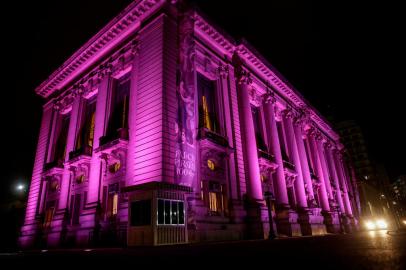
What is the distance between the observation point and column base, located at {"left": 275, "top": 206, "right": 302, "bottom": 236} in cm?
2205

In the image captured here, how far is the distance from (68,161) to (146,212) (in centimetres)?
1340

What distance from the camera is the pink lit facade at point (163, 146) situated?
15.4 meters

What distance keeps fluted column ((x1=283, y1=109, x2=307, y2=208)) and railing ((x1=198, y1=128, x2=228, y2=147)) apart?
12.6 m

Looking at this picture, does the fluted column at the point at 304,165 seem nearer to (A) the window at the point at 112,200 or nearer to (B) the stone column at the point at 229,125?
(B) the stone column at the point at 229,125

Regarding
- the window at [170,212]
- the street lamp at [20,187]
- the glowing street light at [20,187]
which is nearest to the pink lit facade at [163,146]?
the window at [170,212]

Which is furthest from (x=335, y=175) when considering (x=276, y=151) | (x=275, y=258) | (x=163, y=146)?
(x=275, y=258)

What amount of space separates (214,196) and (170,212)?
6627mm

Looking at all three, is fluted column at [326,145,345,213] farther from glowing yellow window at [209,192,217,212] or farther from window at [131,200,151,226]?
window at [131,200,151,226]

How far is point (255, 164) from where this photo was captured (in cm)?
2162

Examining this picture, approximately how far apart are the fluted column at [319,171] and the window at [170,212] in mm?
26227

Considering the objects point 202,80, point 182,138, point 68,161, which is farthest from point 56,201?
point 202,80

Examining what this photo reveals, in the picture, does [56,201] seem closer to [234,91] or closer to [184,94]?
[184,94]

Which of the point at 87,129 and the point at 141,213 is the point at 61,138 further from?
the point at 141,213

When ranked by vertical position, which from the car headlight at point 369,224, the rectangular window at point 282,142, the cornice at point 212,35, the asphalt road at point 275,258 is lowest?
the car headlight at point 369,224
